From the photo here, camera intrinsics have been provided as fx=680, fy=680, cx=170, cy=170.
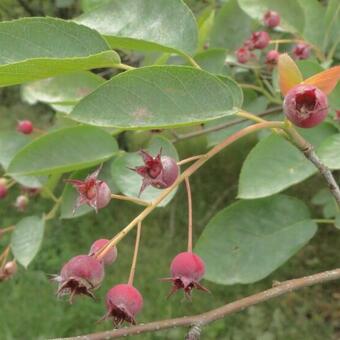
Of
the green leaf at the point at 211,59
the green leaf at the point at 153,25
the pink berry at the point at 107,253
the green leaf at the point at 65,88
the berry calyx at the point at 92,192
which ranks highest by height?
the green leaf at the point at 153,25

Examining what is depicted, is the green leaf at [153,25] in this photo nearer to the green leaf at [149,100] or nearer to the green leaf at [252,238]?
the green leaf at [149,100]

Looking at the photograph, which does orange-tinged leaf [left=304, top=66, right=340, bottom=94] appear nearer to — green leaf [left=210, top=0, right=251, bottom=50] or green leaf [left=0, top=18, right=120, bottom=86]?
green leaf [left=0, top=18, right=120, bottom=86]

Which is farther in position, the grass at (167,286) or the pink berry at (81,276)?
the grass at (167,286)

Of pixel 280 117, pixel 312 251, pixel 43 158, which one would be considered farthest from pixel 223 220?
pixel 312 251

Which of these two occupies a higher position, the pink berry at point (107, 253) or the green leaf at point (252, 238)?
the pink berry at point (107, 253)

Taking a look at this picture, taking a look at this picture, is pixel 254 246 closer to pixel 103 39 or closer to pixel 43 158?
pixel 43 158

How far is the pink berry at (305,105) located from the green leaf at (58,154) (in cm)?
56

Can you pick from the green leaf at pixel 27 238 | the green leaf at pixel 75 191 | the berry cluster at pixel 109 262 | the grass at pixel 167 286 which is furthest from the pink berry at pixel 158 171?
the grass at pixel 167 286

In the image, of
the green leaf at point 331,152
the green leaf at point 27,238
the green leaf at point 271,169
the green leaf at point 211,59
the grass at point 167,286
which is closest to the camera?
the green leaf at point 331,152

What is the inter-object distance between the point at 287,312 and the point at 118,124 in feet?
7.43

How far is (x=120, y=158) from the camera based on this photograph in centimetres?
114

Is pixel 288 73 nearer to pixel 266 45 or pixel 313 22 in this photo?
pixel 266 45

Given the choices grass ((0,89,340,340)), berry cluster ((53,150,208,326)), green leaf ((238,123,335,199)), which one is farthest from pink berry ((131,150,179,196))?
grass ((0,89,340,340))

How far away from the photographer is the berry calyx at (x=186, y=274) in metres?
0.76
